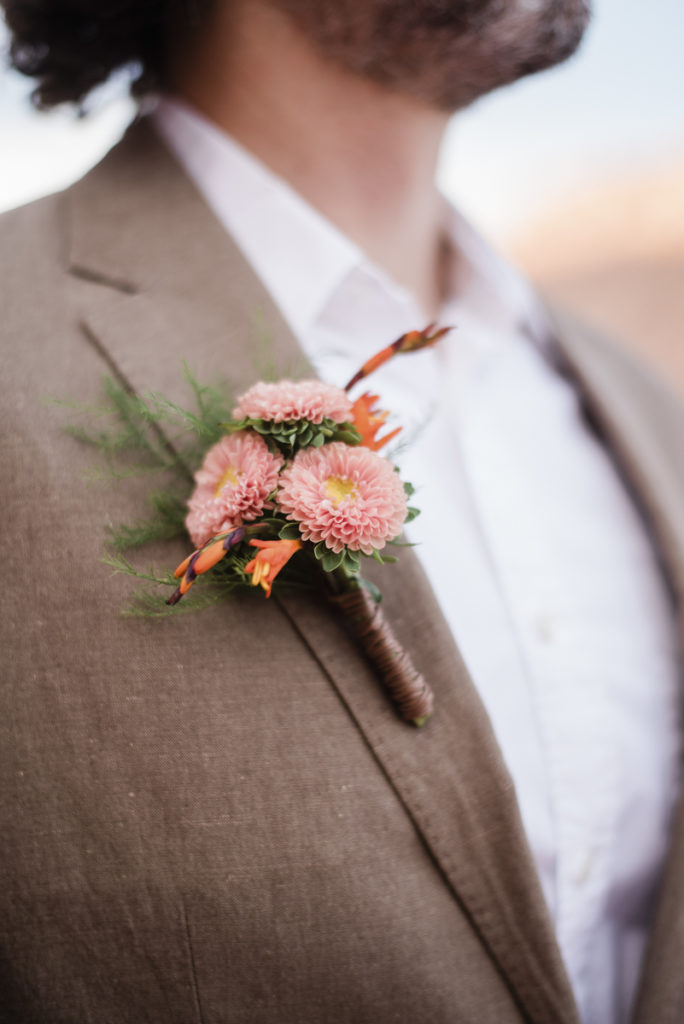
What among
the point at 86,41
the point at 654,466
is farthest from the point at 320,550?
the point at 86,41

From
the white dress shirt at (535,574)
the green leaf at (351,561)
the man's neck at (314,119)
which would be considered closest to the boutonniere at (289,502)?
the green leaf at (351,561)

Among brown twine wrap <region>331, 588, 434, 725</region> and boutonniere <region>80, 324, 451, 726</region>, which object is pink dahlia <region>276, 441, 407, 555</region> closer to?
boutonniere <region>80, 324, 451, 726</region>

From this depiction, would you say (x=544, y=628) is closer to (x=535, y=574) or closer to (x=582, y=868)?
(x=535, y=574)

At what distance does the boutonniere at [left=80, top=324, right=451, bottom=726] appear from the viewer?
0.59 m

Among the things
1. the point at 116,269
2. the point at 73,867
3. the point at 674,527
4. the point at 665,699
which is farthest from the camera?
the point at 674,527

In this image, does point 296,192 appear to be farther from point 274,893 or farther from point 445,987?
point 445,987

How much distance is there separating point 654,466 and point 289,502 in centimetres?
97

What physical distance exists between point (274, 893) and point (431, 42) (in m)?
1.33

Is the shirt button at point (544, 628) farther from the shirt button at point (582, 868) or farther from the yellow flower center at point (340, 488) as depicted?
the yellow flower center at point (340, 488)

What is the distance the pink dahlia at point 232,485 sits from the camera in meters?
0.62

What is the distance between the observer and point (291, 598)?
0.74m

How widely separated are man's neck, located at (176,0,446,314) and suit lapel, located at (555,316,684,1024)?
540 mm

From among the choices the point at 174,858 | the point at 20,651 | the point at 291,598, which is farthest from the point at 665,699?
the point at 20,651

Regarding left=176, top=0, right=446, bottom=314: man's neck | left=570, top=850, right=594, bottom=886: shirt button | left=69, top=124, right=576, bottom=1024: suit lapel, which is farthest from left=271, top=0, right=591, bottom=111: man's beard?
left=570, top=850, right=594, bottom=886: shirt button
